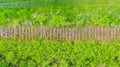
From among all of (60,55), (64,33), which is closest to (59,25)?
(64,33)

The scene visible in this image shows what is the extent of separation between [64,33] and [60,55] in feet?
2.34

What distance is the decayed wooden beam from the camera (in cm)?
997

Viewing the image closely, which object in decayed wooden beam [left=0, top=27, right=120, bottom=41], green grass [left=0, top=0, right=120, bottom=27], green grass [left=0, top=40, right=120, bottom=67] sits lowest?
green grass [left=0, top=40, right=120, bottom=67]

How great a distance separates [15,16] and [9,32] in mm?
441

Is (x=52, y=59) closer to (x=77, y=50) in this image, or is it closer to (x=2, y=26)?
(x=77, y=50)

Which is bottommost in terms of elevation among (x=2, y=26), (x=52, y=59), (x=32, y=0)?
(x=52, y=59)

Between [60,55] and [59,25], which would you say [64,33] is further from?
[60,55]

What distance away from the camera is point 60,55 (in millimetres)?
9539

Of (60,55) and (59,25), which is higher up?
(59,25)

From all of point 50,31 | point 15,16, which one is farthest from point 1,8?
point 50,31

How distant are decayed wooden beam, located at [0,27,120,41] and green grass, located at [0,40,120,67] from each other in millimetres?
366

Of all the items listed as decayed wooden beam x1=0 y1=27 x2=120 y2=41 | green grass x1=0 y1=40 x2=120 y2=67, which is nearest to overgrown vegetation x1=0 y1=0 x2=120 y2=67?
green grass x1=0 y1=40 x2=120 y2=67

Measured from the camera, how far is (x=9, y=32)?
9984mm

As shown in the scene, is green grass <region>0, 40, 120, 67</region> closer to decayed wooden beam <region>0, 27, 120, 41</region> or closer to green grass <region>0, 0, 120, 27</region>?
decayed wooden beam <region>0, 27, 120, 41</region>
